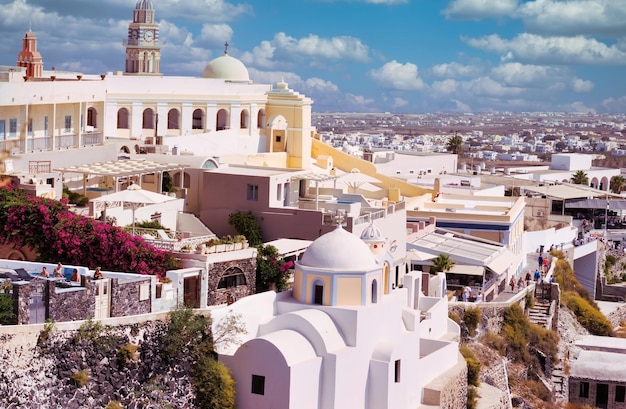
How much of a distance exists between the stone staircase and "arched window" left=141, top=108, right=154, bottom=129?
1112 centimetres

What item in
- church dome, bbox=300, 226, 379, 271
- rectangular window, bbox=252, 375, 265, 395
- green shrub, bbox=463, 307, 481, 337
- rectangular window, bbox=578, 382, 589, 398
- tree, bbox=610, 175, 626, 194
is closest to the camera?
rectangular window, bbox=252, 375, 265, 395

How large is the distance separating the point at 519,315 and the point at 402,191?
9.61 meters

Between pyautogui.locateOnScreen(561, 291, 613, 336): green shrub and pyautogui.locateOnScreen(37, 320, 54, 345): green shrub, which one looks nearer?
pyautogui.locateOnScreen(37, 320, 54, 345): green shrub

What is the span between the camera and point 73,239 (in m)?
22.8

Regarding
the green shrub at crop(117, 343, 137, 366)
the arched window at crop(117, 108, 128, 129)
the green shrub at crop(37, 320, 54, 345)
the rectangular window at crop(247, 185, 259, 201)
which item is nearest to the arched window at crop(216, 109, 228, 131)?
the arched window at crop(117, 108, 128, 129)

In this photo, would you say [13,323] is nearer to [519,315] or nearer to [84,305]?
[84,305]

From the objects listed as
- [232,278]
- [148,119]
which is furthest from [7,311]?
[148,119]

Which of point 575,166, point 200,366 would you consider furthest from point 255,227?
point 575,166

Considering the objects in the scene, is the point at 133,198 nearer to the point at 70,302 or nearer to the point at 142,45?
the point at 70,302

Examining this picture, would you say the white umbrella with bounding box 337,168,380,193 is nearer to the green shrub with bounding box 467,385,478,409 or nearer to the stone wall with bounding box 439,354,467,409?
the green shrub with bounding box 467,385,478,409

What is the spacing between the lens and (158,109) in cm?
3678

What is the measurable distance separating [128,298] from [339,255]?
338 centimetres

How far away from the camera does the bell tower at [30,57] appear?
111 ft

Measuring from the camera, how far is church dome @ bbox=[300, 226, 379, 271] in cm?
2172
